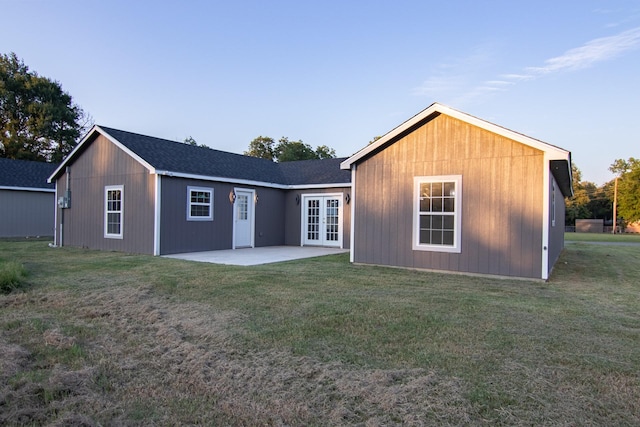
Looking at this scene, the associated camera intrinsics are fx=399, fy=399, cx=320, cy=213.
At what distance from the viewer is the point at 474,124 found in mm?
8227

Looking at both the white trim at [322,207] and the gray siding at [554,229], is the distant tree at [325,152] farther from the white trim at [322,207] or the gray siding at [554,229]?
the gray siding at [554,229]

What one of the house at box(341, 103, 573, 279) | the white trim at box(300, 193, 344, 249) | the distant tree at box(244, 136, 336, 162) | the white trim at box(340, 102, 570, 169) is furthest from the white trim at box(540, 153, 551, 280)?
the distant tree at box(244, 136, 336, 162)

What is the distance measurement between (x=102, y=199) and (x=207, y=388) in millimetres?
11887

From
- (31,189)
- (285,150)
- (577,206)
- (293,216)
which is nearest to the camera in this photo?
(293,216)

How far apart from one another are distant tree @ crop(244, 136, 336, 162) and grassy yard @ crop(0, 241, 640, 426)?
1239 inches

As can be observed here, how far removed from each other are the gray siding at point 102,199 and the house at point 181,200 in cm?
3

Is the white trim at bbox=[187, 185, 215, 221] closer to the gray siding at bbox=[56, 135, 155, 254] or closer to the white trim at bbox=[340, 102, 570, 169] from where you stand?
the gray siding at bbox=[56, 135, 155, 254]

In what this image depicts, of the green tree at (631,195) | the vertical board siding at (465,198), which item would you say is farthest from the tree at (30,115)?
the green tree at (631,195)

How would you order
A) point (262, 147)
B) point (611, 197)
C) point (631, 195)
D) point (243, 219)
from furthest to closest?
1. point (611, 197)
2. point (262, 147)
3. point (631, 195)
4. point (243, 219)

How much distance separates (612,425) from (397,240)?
680 centimetres

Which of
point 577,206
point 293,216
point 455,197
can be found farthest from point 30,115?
point 577,206

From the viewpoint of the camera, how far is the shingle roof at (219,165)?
479 inches

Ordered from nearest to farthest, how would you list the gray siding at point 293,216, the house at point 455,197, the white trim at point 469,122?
the white trim at point 469,122 < the house at point 455,197 < the gray siding at point 293,216

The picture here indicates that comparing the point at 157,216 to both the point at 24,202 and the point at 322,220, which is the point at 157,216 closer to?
the point at 322,220
